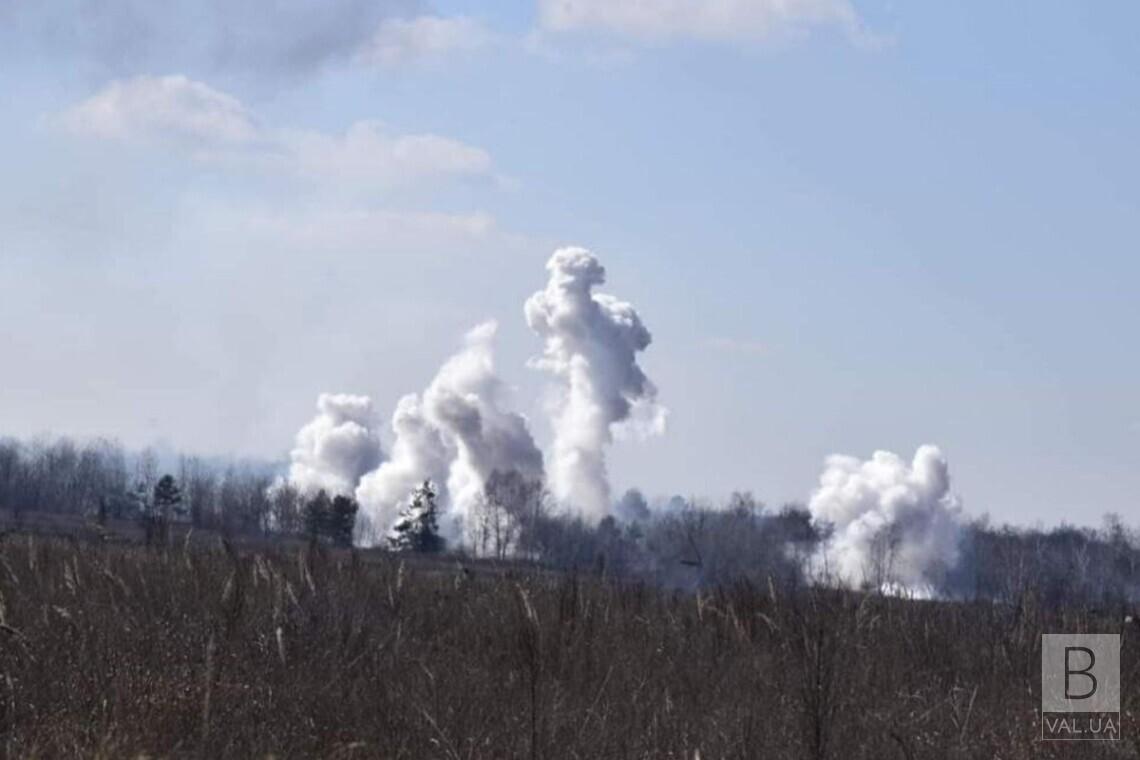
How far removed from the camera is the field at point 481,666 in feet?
39.7

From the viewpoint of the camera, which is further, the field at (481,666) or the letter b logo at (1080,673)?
the letter b logo at (1080,673)

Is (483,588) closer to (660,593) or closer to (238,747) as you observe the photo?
(660,593)

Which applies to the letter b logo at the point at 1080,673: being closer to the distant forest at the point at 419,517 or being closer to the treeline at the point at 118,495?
the distant forest at the point at 419,517

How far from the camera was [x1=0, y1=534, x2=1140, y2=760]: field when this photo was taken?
12.1 meters

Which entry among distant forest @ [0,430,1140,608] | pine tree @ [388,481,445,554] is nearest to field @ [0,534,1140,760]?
distant forest @ [0,430,1140,608]

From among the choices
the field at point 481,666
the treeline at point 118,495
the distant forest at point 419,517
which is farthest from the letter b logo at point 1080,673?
the treeline at point 118,495

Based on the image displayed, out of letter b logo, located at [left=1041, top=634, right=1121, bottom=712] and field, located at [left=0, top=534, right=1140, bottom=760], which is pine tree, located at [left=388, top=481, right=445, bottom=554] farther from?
letter b logo, located at [left=1041, top=634, right=1121, bottom=712]

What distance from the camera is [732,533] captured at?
117 metres

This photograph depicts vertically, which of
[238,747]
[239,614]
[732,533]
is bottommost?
[238,747]

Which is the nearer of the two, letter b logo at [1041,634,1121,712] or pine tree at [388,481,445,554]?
letter b logo at [1041,634,1121,712]

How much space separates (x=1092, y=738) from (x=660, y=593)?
940 centimetres

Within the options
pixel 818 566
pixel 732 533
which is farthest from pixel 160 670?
pixel 732 533

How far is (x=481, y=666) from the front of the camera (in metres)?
15.3

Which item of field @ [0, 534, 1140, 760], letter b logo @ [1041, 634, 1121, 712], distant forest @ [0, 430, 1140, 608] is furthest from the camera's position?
distant forest @ [0, 430, 1140, 608]
